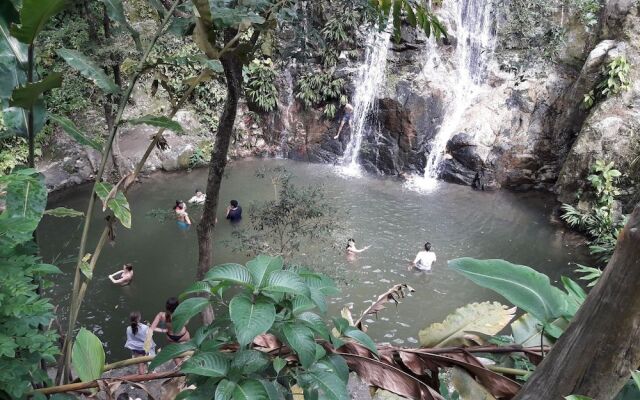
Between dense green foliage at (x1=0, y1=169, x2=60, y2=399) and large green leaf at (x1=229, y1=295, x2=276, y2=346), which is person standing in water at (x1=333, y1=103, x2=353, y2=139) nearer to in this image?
dense green foliage at (x1=0, y1=169, x2=60, y2=399)

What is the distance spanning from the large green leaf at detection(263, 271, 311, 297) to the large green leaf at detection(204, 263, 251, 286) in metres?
0.06

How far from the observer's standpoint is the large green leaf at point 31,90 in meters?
1.46

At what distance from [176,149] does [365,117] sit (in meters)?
5.80

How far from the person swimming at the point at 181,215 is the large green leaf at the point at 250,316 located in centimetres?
838

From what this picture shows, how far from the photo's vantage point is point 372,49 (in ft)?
44.9

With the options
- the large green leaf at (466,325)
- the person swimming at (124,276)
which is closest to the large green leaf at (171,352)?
the large green leaf at (466,325)

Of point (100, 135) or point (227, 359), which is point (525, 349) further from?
point (100, 135)

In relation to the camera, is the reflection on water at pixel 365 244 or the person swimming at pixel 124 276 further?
the person swimming at pixel 124 276

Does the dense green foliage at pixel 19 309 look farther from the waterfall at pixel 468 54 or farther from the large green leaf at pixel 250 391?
the waterfall at pixel 468 54

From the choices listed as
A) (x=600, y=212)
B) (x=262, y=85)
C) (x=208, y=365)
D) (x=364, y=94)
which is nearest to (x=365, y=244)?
(x=600, y=212)

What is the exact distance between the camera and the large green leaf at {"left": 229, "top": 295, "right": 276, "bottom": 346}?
3.21 ft

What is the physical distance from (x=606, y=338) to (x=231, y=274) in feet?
2.80

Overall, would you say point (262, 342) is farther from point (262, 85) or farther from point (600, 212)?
point (262, 85)

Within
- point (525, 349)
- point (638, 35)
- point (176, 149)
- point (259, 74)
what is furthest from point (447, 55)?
point (525, 349)
